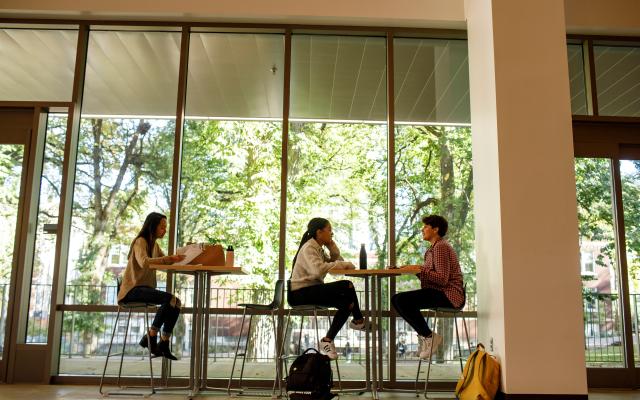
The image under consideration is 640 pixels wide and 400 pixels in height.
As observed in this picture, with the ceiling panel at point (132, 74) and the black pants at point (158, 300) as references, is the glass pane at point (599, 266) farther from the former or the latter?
the ceiling panel at point (132, 74)

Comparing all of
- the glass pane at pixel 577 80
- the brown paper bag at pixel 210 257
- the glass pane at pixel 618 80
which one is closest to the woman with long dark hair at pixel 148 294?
the brown paper bag at pixel 210 257

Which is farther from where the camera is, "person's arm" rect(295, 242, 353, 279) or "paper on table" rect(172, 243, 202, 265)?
"person's arm" rect(295, 242, 353, 279)

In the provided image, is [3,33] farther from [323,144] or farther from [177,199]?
[323,144]

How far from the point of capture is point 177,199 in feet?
17.8

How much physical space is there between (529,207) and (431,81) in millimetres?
1900

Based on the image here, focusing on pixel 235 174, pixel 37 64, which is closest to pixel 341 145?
pixel 235 174

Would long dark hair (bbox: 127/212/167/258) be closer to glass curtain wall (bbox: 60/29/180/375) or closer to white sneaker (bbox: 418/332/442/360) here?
glass curtain wall (bbox: 60/29/180/375)

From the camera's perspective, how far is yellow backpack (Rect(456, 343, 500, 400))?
13.6 feet

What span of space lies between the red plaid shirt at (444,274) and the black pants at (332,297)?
0.60 m

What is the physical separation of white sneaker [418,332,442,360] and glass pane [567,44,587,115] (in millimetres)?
2700

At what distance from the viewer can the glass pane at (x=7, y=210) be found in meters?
5.30

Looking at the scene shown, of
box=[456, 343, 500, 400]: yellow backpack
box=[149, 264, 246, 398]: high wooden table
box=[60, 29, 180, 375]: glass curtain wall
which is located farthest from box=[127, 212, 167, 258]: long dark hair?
box=[456, 343, 500, 400]: yellow backpack

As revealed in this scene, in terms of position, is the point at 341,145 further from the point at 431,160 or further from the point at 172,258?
the point at 172,258

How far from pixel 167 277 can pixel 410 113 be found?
2.70 metres
